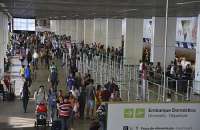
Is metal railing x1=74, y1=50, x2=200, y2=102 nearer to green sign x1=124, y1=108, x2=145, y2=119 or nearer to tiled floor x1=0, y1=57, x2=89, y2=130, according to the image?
tiled floor x1=0, y1=57, x2=89, y2=130

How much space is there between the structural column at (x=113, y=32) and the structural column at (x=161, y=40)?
31.8 feet

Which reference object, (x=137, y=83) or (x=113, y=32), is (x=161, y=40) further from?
(x=137, y=83)

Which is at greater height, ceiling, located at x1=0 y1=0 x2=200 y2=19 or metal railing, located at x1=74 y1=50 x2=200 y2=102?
ceiling, located at x1=0 y1=0 x2=200 y2=19

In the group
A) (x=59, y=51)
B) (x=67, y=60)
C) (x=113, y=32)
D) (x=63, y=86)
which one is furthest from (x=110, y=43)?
(x=63, y=86)

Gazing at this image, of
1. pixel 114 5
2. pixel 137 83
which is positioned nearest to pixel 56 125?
pixel 137 83

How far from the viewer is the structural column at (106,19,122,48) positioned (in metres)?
46.1

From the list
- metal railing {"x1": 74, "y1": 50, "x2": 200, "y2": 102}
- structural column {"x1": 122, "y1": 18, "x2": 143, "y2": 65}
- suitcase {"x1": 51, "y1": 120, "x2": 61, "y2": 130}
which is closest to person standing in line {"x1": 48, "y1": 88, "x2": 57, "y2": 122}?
suitcase {"x1": 51, "y1": 120, "x2": 61, "y2": 130}

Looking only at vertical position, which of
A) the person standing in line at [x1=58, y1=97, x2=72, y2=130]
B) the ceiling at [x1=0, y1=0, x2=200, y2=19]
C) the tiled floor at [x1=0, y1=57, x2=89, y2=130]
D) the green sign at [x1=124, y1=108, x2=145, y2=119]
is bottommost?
the tiled floor at [x1=0, y1=57, x2=89, y2=130]

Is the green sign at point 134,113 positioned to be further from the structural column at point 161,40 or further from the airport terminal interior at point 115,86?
the structural column at point 161,40

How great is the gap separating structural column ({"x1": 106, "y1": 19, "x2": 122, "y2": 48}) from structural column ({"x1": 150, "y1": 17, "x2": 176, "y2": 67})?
382 inches

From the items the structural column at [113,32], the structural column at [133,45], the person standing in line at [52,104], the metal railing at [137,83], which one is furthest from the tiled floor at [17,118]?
the structural column at [113,32]

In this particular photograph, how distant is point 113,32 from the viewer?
46.1 metres

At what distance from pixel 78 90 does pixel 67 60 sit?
59.1 ft

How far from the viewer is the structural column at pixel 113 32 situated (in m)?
46.1
